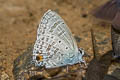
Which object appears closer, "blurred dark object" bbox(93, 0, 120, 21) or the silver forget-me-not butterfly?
the silver forget-me-not butterfly

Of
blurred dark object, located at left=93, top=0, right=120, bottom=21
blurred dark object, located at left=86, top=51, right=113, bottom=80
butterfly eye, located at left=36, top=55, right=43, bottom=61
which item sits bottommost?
blurred dark object, located at left=86, top=51, right=113, bottom=80

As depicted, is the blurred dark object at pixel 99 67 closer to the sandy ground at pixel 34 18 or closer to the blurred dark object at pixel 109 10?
the blurred dark object at pixel 109 10

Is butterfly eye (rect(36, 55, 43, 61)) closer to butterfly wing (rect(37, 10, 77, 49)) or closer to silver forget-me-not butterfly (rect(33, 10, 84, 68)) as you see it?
silver forget-me-not butterfly (rect(33, 10, 84, 68))

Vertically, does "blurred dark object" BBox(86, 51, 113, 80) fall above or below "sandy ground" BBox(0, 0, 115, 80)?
below

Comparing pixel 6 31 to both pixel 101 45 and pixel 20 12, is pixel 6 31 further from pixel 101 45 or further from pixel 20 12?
pixel 101 45

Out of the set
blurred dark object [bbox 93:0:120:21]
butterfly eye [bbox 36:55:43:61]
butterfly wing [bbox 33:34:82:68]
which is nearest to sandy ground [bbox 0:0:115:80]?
blurred dark object [bbox 93:0:120:21]

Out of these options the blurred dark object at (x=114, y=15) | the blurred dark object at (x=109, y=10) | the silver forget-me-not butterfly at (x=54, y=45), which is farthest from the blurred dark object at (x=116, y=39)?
the blurred dark object at (x=109, y=10)
